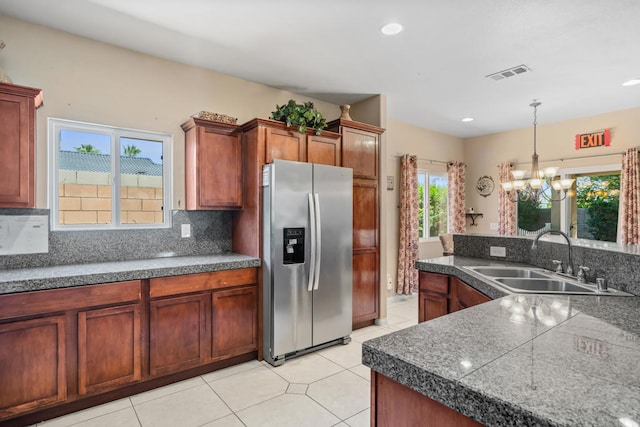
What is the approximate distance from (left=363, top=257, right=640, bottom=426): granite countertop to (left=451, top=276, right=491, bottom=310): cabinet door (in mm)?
690

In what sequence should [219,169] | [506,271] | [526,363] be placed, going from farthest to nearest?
[219,169]
[506,271]
[526,363]

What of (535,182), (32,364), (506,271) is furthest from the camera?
(535,182)

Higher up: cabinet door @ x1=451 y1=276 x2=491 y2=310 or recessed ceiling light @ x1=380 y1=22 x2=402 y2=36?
recessed ceiling light @ x1=380 y1=22 x2=402 y2=36

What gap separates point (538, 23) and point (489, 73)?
952 mm

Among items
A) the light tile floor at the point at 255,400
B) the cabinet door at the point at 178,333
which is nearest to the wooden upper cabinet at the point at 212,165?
the cabinet door at the point at 178,333

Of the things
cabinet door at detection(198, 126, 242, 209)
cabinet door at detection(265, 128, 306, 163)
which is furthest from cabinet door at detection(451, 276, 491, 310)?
cabinet door at detection(198, 126, 242, 209)

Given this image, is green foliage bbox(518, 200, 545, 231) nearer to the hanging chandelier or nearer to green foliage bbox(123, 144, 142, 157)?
the hanging chandelier

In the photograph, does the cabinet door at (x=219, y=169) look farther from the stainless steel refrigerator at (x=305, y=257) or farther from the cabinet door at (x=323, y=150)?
the cabinet door at (x=323, y=150)

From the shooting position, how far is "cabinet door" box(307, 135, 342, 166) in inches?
140

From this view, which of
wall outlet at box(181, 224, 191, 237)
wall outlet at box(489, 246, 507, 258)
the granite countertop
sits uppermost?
wall outlet at box(181, 224, 191, 237)

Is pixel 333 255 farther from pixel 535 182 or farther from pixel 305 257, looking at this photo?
pixel 535 182

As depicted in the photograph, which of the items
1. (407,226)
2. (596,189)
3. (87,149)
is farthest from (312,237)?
(596,189)

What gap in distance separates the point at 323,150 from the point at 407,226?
2.31m

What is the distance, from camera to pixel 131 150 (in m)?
3.14
